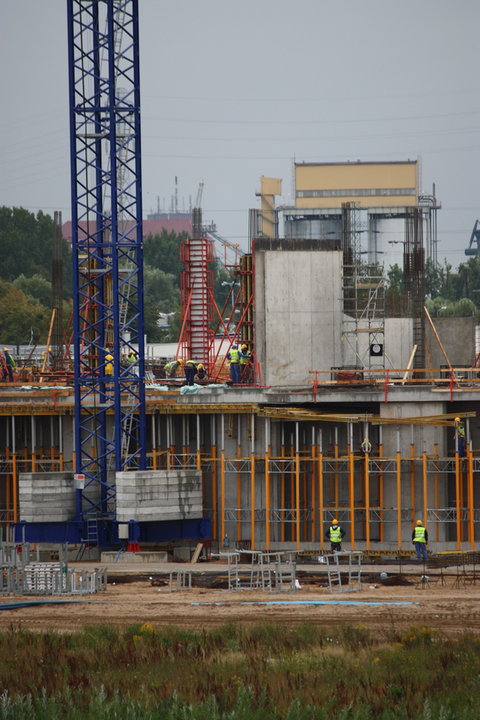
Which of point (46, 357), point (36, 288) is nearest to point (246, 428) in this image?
point (46, 357)

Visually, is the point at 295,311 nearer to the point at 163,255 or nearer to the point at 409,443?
the point at 409,443

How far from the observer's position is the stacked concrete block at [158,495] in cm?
4738

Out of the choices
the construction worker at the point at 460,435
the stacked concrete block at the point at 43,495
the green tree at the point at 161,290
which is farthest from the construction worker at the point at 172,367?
the green tree at the point at 161,290

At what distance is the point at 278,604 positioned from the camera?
3619cm

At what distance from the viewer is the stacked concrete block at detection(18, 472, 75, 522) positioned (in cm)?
4841

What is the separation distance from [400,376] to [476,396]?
8.43 meters

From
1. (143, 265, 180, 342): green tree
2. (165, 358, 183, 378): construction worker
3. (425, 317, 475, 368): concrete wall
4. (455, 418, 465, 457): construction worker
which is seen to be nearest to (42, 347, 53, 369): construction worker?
(165, 358, 183, 378): construction worker

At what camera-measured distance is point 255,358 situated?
54000 mm

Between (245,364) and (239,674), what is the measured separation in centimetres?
2526

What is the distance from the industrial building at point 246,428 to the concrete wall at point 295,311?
50mm

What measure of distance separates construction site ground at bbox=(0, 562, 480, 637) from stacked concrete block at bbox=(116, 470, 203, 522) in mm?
5407

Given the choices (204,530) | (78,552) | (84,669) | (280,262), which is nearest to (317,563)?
(204,530)

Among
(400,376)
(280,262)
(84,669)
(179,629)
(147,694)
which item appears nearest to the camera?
(147,694)

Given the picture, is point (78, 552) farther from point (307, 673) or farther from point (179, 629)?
point (307, 673)
